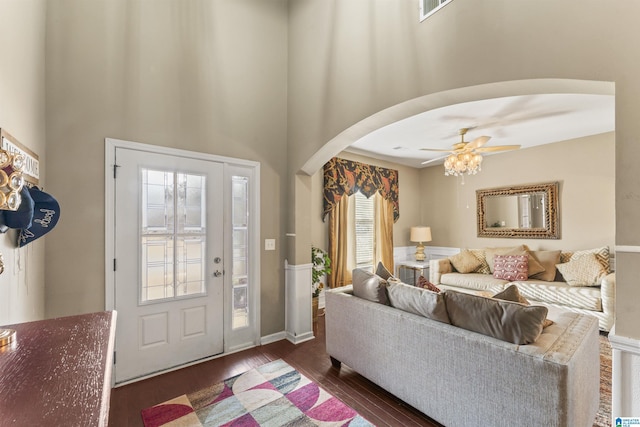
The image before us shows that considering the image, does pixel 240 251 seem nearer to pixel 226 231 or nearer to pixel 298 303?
pixel 226 231

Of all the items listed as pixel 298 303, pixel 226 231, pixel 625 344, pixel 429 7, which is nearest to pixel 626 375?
pixel 625 344

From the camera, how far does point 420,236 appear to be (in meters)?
5.84

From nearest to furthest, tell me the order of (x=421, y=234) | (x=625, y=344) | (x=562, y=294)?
(x=625, y=344) → (x=562, y=294) → (x=421, y=234)

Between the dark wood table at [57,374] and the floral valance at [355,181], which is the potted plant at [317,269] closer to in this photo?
the floral valance at [355,181]

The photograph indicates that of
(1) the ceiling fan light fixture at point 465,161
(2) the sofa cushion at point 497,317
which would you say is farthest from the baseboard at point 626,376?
(1) the ceiling fan light fixture at point 465,161

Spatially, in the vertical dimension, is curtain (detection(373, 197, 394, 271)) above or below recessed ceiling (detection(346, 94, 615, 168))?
below

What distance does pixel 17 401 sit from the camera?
711mm

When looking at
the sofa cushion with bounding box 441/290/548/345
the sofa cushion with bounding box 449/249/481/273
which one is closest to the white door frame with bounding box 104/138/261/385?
the sofa cushion with bounding box 441/290/548/345

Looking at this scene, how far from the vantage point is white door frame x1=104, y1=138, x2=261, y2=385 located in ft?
8.11

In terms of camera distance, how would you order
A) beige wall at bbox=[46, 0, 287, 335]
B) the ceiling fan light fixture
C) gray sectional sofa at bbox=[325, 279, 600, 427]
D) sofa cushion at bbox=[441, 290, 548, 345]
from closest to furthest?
gray sectional sofa at bbox=[325, 279, 600, 427] < sofa cushion at bbox=[441, 290, 548, 345] < beige wall at bbox=[46, 0, 287, 335] < the ceiling fan light fixture

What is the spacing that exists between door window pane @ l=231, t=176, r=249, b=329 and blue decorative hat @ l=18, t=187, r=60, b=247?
1.57 meters

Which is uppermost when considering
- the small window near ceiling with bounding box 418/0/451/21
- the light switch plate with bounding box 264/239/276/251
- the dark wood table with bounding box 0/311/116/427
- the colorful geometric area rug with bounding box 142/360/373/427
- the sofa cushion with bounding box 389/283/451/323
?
the small window near ceiling with bounding box 418/0/451/21

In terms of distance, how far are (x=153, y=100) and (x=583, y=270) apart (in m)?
5.59

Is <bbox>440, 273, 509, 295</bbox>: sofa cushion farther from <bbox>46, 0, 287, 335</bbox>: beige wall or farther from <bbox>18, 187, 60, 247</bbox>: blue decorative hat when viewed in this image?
<bbox>18, 187, 60, 247</bbox>: blue decorative hat
